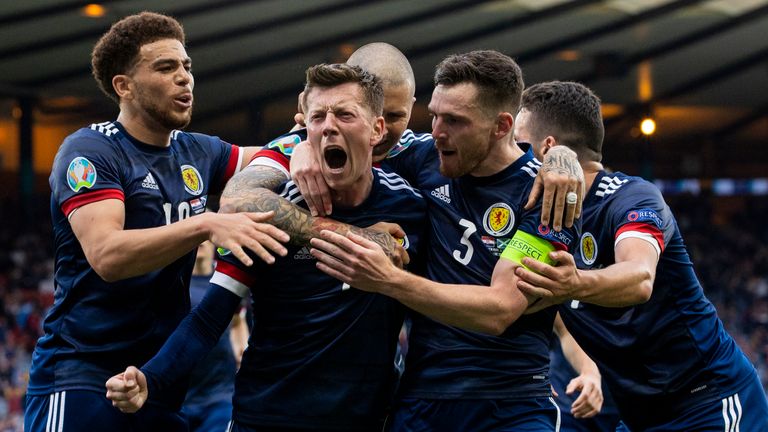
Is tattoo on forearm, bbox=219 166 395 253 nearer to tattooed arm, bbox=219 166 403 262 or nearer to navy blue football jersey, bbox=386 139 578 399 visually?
tattooed arm, bbox=219 166 403 262

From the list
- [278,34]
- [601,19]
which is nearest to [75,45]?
[278,34]

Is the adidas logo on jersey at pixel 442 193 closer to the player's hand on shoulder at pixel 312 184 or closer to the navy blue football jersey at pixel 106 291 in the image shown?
the player's hand on shoulder at pixel 312 184

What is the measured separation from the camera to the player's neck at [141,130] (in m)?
4.02

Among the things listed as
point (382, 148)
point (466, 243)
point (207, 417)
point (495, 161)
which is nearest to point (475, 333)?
point (466, 243)

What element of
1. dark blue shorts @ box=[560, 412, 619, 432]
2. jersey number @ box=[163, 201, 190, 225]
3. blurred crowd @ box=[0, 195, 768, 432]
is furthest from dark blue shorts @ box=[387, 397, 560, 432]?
blurred crowd @ box=[0, 195, 768, 432]

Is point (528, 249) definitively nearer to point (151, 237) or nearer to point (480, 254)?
A: point (480, 254)

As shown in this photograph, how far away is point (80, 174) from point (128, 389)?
2.75 ft

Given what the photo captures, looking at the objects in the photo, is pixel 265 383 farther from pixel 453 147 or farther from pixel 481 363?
pixel 453 147

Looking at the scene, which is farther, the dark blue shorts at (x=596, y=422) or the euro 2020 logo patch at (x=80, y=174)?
the dark blue shorts at (x=596, y=422)

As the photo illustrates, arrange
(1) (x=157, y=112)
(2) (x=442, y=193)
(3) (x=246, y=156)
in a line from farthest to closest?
(3) (x=246, y=156), (1) (x=157, y=112), (2) (x=442, y=193)

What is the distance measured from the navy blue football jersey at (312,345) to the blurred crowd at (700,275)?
891 centimetres

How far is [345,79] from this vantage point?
360 centimetres

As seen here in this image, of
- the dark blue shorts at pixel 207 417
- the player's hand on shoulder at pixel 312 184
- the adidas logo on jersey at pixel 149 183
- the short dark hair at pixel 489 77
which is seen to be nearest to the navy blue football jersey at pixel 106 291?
the adidas logo on jersey at pixel 149 183

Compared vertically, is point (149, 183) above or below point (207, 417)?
above
